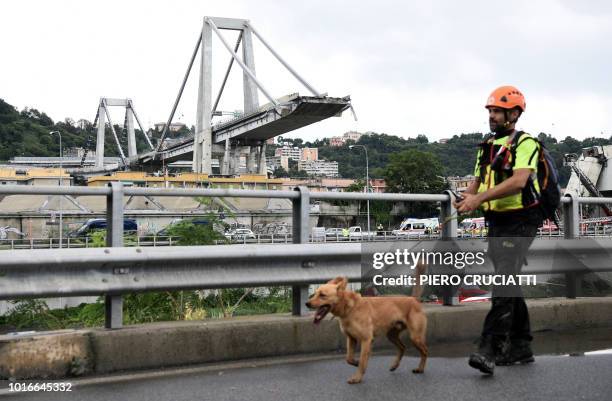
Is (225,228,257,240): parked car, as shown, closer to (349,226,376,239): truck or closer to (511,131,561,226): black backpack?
(349,226,376,239): truck

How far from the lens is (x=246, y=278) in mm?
Result: 5742

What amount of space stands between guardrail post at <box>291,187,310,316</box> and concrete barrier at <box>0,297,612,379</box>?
132mm

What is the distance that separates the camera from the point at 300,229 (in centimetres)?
621

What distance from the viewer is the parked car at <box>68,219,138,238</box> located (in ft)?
19.9

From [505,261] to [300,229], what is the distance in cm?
158

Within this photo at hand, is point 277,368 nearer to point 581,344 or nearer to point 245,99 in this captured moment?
point 581,344

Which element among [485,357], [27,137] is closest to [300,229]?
[485,357]

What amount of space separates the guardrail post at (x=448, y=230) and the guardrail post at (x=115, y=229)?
261 centimetres

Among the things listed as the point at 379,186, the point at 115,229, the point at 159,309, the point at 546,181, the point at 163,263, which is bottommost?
the point at 159,309

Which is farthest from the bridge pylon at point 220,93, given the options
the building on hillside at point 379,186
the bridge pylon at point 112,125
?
the bridge pylon at point 112,125

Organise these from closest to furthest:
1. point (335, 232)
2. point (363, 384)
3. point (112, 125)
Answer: point (363, 384)
point (335, 232)
point (112, 125)

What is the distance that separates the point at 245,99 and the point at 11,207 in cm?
10606

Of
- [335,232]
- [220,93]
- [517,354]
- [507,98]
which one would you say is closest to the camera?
[507,98]

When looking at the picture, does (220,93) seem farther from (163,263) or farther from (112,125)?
(163,263)
